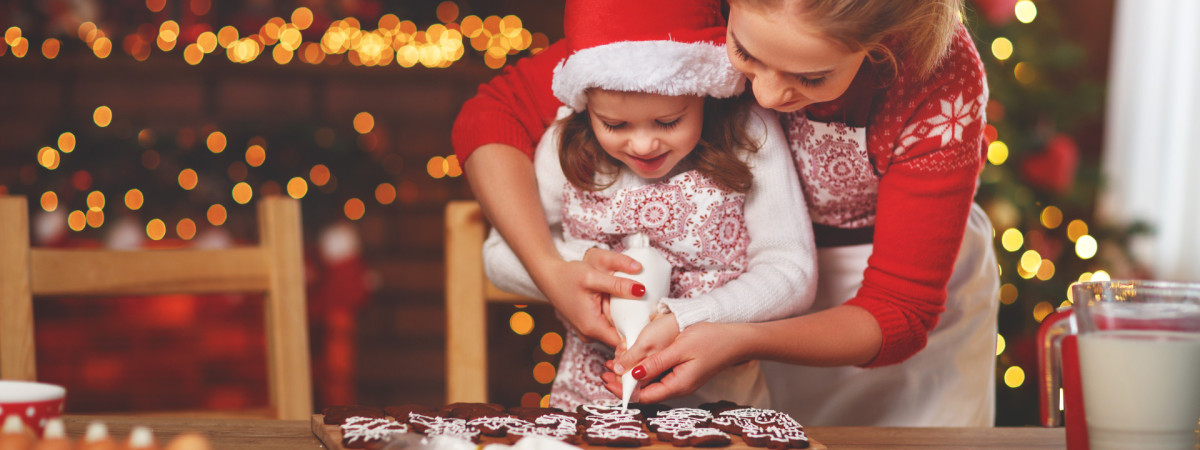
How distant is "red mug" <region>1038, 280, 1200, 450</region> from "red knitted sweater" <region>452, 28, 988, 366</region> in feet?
0.85

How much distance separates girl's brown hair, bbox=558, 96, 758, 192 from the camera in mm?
963

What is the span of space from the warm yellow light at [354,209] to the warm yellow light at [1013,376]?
182 cm

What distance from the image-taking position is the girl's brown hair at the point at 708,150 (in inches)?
37.9

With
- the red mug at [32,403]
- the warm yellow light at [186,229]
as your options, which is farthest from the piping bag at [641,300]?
the warm yellow light at [186,229]

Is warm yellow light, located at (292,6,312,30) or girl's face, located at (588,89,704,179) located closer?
girl's face, located at (588,89,704,179)

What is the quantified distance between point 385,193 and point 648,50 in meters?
1.95

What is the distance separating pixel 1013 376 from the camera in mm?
2459

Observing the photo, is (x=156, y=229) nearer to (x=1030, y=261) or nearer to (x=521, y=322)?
(x=521, y=322)

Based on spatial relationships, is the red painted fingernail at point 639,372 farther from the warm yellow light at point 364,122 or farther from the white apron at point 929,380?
the warm yellow light at point 364,122

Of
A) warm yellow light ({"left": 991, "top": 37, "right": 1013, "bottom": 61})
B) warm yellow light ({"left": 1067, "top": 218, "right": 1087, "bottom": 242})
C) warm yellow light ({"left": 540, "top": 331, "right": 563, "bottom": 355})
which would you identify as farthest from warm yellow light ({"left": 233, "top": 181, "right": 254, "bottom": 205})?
warm yellow light ({"left": 1067, "top": 218, "right": 1087, "bottom": 242})

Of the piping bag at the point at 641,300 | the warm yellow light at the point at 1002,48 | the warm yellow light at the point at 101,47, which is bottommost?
the piping bag at the point at 641,300

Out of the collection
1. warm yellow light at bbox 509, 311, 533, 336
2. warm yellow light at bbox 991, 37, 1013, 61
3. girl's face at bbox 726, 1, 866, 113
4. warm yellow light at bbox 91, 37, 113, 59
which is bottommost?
warm yellow light at bbox 509, 311, 533, 336

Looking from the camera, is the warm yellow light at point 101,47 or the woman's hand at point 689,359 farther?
the warm yellow light at point 101,47

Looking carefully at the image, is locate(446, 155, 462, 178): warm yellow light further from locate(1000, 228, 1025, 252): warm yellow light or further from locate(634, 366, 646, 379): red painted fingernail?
locate(634, 366, 646, 379): red painted fingernail
